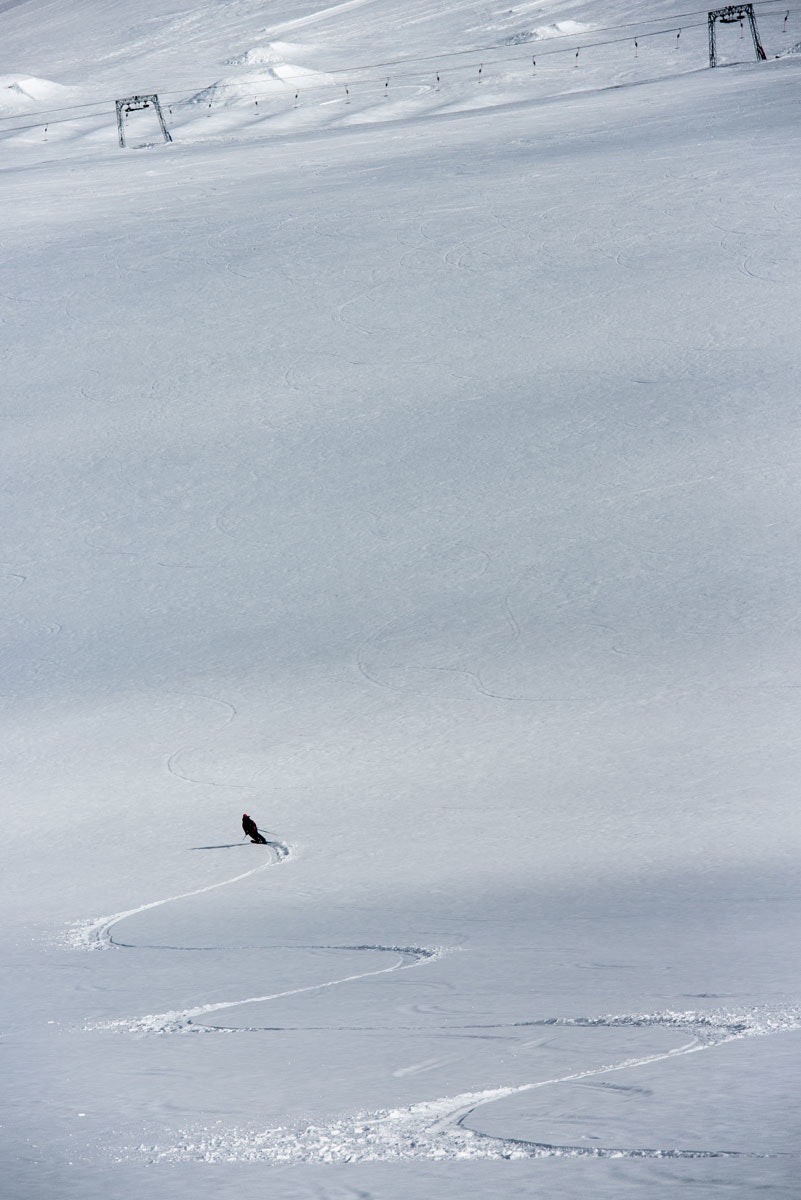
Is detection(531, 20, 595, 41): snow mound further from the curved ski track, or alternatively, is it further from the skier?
the curved ski track

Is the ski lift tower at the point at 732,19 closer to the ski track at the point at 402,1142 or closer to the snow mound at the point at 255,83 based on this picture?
the snow mound at the point at 255,83

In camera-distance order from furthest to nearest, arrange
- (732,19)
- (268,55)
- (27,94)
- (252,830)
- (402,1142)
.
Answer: (27,94) → (268,55) → (732,19) → (252,830) → (402,1142)

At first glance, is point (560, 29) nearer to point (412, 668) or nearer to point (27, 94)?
point (27, 94)

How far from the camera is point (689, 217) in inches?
425

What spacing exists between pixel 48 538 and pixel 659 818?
4601 mm

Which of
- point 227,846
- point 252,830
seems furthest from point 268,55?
point 252,830

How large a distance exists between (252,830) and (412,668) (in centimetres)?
169

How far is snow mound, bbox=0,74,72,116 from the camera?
23.3 metres

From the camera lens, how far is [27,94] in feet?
78.0

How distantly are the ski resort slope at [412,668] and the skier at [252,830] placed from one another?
93 mm

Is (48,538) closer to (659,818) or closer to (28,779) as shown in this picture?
(28,779)

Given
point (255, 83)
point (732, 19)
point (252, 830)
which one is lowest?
point (252, 830)

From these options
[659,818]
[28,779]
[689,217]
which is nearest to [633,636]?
[659,818]

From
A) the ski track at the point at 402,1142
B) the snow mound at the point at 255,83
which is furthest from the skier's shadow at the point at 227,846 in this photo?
the snow mound at the point at 255,83
